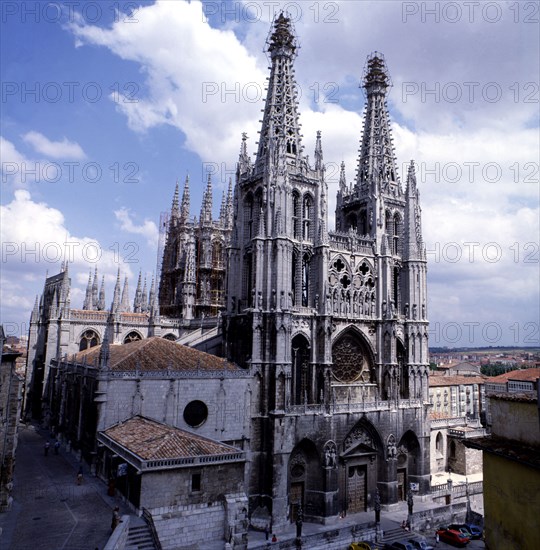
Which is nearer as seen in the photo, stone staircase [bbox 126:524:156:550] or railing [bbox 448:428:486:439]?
stone staircase [bbox 126:524:156:550]

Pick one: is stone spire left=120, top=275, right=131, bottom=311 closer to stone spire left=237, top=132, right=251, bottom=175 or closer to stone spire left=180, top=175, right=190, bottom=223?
stone spire left=180, top=175, right=190, bottom=223

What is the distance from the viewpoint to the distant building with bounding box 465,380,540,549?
35.2ft

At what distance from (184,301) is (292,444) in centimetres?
2855

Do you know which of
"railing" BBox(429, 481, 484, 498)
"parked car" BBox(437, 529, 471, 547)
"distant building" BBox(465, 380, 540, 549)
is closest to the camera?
"distant building" BBox(465, 380, 540, 549)

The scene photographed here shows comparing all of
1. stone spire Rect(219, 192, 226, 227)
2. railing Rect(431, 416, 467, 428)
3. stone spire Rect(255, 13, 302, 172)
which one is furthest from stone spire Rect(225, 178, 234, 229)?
railing Rect(431, 416, 467, 428)

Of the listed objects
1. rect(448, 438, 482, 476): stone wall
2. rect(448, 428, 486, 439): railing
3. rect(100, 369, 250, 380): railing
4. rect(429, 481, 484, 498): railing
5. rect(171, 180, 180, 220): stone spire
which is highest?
rect(171, 180, 180, 220): stone spire

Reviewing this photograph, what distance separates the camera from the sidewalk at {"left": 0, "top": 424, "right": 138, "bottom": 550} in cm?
1855

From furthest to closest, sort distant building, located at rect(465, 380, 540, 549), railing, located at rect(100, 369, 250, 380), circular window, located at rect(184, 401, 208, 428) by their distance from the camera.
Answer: circular window, located at rect(184, 401, 208, 428), railing, located at rect(100, 369, 250, 380), distant building, located at rect(465, 380, 540, 549)

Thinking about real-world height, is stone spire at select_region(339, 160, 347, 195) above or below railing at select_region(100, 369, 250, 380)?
above

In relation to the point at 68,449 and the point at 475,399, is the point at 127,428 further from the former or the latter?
the point at 475,399

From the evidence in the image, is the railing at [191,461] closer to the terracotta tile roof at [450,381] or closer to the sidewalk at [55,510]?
the sidewalk at [55,510]

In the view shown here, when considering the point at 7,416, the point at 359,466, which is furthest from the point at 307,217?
the point at 7,416

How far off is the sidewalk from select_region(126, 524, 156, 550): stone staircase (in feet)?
2.97

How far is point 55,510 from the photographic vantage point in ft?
72.7
